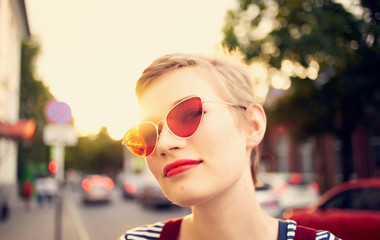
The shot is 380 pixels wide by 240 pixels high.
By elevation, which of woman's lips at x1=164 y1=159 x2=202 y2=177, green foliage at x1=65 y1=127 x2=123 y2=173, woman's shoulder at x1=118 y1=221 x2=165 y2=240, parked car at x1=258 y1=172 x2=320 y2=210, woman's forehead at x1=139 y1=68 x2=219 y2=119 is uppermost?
woman's forehead at x1=139 y1=68 x2=219 y2=119

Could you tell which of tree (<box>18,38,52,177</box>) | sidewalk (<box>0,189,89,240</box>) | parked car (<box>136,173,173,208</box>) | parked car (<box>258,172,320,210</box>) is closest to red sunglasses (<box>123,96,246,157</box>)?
sidewalk (<box>0,189,89,240</box>)

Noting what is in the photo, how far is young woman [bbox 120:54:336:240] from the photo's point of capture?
130cm

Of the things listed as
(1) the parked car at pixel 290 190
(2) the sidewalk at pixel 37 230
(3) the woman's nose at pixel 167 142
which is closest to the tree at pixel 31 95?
(2) the sidewalk at pixel 37 230

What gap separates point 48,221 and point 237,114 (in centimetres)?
1431

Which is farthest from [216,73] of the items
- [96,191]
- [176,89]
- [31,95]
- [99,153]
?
[99,153]

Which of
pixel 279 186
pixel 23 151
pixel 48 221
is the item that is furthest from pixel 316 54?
pixel 23 151

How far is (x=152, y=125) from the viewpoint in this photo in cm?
143

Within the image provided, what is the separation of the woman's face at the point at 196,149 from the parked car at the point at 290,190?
9794mm

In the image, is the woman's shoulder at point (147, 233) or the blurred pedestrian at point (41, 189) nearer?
the woman's shoulder at point (147, 233)

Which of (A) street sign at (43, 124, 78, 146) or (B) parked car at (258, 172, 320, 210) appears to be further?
(B) parked car at (258, 172, 320, 210)

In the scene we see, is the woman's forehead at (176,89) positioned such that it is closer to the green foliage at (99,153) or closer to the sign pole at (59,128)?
the sign pole at (59,128)

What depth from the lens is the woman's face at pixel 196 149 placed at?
1.28 m

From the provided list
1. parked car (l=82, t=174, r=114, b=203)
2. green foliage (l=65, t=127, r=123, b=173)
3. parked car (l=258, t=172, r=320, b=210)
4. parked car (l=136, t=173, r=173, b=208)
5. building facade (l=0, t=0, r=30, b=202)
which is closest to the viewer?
parked car (l=258, t=172, r=320, b=210)

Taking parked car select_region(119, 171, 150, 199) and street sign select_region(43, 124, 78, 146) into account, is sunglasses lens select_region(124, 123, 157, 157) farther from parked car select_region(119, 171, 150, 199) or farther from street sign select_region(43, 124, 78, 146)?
parked car select_region(119, 171, 150, 199)
